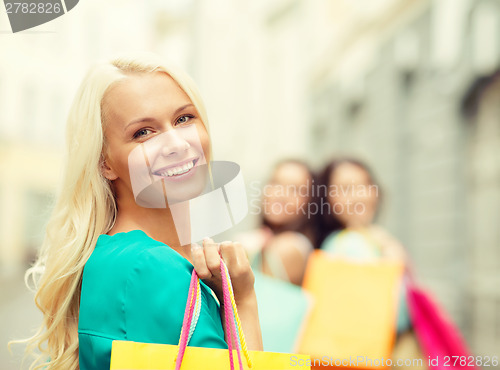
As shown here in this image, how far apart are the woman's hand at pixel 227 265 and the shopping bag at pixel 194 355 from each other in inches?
0.8

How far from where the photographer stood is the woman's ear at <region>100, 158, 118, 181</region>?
3.54 ft

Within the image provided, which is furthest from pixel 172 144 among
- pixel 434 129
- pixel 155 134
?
pixel 434 129

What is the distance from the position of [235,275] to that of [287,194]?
48.6 inches

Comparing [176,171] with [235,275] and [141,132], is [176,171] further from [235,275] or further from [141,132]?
[235,275]

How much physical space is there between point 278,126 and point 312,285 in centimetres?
332

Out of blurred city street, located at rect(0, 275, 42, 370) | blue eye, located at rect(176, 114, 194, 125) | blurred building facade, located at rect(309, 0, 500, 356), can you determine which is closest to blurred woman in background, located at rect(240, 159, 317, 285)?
blurred city street, located at rect(0, 275, 42, 370)

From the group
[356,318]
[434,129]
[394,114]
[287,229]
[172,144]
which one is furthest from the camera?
[394,114]

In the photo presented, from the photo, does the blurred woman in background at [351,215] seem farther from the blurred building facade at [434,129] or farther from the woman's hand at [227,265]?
the blurred building facade at [434,129]

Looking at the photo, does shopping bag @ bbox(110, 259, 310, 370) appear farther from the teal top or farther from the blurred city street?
the blurred city street

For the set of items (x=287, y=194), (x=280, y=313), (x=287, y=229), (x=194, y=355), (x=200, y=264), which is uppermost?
(x=200, y=264)

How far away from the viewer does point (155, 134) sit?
3.41 feet

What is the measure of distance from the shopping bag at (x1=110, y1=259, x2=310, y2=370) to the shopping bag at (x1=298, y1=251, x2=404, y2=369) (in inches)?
46.5

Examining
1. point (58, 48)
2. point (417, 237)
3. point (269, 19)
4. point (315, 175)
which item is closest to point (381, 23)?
point (269, 19)

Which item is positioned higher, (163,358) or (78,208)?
(78,208)
